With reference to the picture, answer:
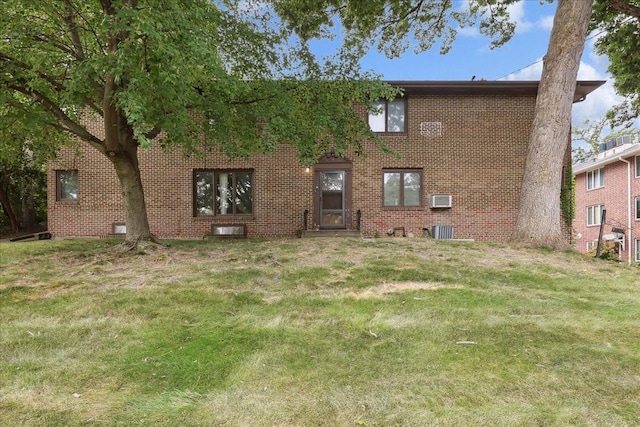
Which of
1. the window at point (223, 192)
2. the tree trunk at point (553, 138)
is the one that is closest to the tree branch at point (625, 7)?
the tree trunk at point (553, 138)

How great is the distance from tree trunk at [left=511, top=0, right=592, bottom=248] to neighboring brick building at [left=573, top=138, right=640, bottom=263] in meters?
12.0

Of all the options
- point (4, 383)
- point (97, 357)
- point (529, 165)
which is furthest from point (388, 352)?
point (529, 165)

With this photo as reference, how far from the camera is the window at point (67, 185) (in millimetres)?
14250

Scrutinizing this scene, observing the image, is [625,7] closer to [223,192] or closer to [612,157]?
[612,157]

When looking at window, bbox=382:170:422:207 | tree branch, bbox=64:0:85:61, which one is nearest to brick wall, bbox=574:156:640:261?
window, bbox=382:170:422:207

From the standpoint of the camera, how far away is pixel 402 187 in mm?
14156

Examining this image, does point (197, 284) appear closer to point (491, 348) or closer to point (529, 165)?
point (491, 348)

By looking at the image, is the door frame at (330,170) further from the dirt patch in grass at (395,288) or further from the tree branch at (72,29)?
the dirt patch in grass at (395,288)

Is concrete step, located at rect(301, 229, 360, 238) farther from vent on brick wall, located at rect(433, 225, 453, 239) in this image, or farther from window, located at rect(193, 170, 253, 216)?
vent on brick wall, located at rect(433, 225, 453, 239)

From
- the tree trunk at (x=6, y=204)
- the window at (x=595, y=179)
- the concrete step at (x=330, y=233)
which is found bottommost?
the concrete step at (x=330, y=233)

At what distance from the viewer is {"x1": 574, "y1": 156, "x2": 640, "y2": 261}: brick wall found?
827 inches

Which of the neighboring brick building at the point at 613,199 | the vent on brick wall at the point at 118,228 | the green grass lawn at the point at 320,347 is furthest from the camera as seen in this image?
the neighboring brick building at the point at 613,199

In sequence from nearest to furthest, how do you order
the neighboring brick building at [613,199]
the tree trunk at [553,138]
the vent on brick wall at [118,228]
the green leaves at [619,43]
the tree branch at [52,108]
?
1. the tree branch at [52,108]
2. the tree trunk at [553,138]
3. the green leaves at [619,43]
4. the vent on brick wall at [118,228]
5. the neighboring brick building at [613,199]

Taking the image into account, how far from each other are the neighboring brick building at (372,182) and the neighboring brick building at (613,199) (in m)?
7.96
